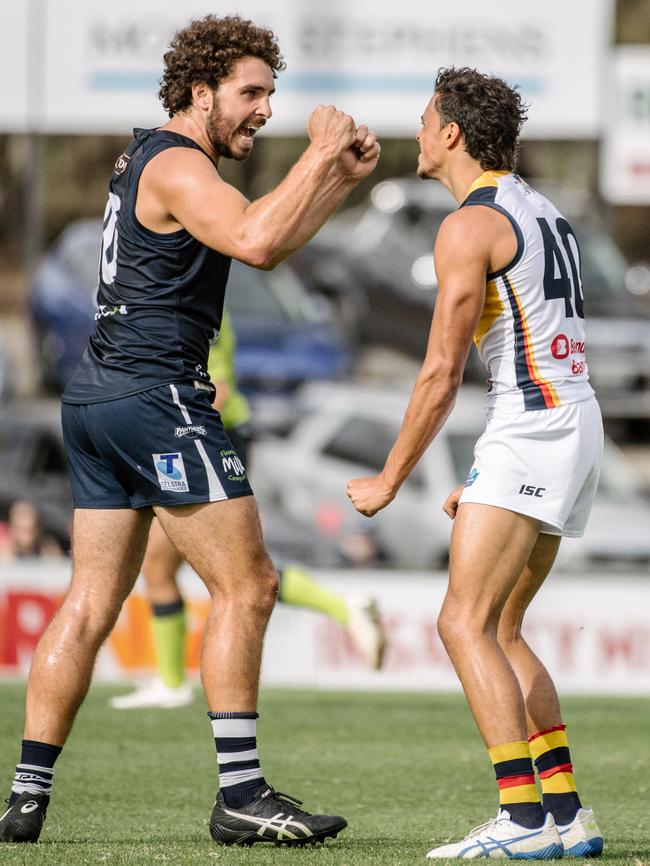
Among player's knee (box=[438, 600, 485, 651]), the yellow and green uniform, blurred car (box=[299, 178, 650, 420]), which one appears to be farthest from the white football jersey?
blurred car (box=[299, 178, 650, 420])

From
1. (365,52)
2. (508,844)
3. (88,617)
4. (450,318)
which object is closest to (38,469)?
(365,52)

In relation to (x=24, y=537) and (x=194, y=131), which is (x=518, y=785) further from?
(x=24, y=537)

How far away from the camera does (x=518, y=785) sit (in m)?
4.36

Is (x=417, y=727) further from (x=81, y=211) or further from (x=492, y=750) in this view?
(x=81, y=211)

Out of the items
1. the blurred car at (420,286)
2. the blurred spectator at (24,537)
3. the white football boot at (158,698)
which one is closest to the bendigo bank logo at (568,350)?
the white football boot at (158,698)

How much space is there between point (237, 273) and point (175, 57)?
35.6ft

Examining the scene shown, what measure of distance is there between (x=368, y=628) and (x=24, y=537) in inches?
191

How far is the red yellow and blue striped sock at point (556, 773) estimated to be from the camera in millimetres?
4645

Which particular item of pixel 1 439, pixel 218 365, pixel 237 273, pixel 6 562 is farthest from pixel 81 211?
pixel 218 365

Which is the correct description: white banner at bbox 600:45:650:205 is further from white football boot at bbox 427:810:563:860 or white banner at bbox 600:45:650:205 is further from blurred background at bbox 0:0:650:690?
white football boot at bbox 427:810:563:860

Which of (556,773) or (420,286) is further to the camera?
(420,286)

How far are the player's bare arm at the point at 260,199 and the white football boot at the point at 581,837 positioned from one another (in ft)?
5.91

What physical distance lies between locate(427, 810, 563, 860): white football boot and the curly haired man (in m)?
0.40

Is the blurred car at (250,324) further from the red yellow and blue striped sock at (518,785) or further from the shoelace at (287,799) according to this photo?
the red yellow and blue striped sock at (518,785)
